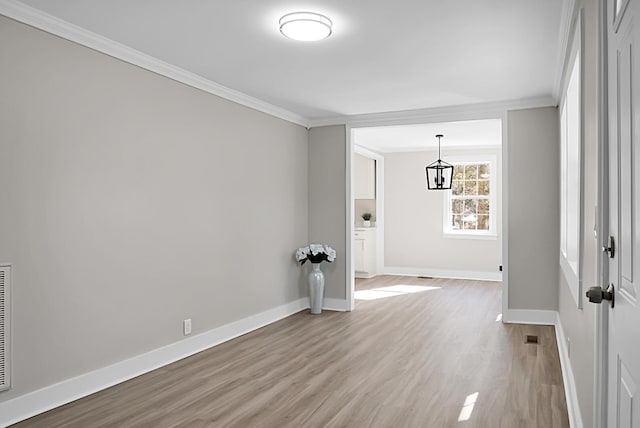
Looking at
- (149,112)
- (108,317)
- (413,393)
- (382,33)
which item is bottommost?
(413,393)

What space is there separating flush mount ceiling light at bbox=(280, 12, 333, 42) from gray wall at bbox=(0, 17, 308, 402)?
4.41ft

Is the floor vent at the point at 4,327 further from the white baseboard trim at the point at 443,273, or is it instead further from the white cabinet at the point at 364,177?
the white baseboard trim at the point at 443,273

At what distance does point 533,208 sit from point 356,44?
308 centimetres

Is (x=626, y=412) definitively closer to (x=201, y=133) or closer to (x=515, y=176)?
(x=201, y=133)

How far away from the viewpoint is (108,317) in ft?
11.7

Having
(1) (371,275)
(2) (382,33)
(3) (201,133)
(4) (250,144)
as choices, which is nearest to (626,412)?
(2) (382,33)

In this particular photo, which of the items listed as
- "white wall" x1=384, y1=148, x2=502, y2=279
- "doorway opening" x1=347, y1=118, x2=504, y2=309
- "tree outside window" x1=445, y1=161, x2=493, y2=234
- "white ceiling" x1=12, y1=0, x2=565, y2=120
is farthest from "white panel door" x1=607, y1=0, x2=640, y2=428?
"tree outside window" x1=445, y1=161, x2=493, y2=234

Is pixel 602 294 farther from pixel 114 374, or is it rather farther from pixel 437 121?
pixel 437 121

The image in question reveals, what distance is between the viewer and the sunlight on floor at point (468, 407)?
3.04 m

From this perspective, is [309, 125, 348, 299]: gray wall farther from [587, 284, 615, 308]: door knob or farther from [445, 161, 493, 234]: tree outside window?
[587, 284, 615, 308]: door knob

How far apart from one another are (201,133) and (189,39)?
3.73 feet

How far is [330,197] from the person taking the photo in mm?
6414

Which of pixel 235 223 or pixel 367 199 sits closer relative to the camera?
pixel 235 223

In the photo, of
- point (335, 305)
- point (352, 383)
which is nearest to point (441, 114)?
point (335, 305)
